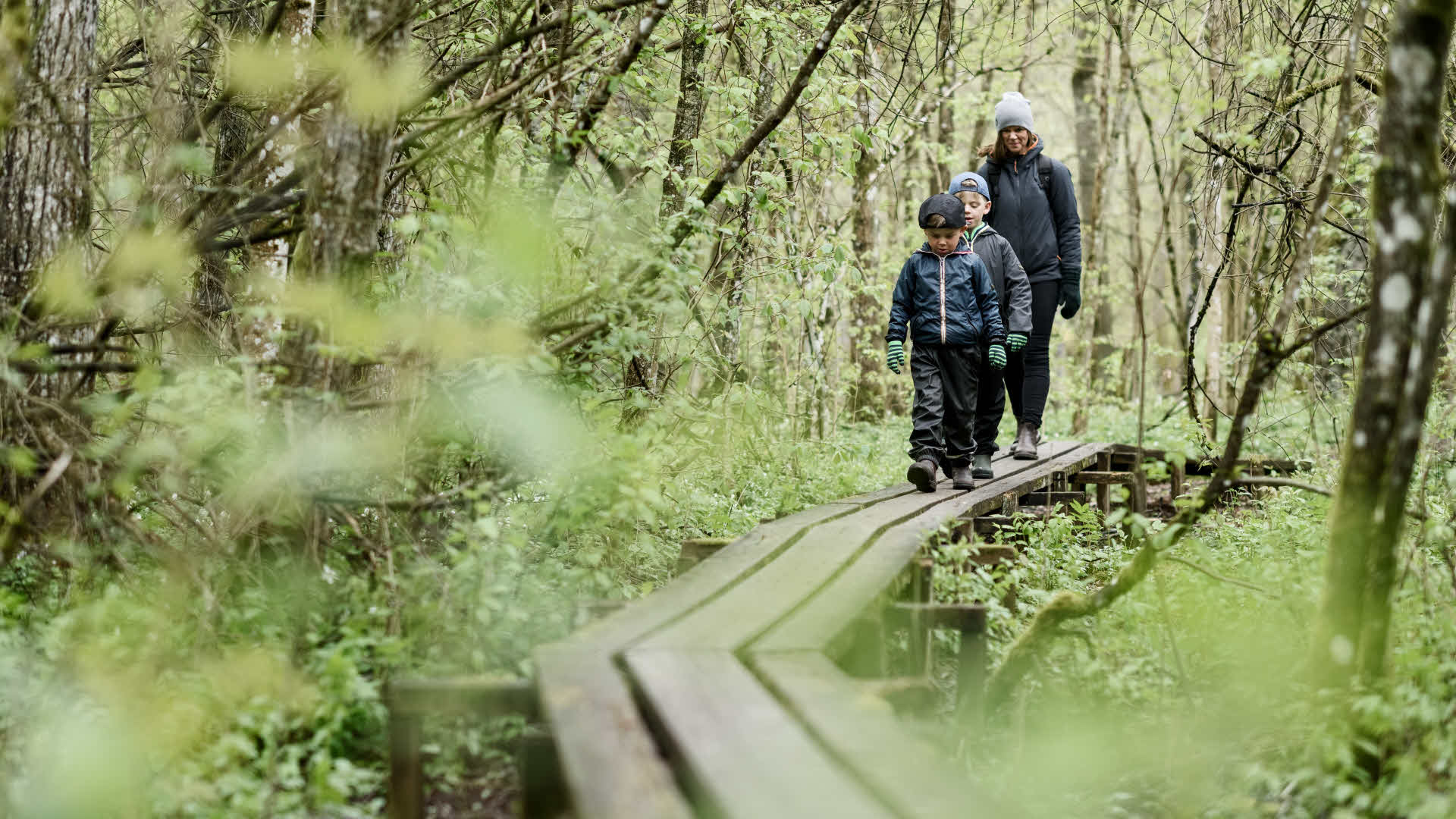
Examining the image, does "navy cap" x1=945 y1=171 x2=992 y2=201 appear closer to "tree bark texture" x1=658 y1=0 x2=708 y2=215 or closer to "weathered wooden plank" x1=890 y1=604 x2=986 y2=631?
"tree bark texture" x1=658 y1=0 x2=708 y2=215

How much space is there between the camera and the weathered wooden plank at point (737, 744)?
245cm

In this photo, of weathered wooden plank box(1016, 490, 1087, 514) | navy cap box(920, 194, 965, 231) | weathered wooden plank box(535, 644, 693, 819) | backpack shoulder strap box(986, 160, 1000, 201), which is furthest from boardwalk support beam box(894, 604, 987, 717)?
backpack shoulder strap box(986, 160, 1000, 201)

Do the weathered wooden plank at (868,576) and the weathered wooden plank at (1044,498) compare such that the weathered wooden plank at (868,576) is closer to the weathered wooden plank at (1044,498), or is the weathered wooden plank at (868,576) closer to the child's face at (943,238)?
the weathered wooden plank at (1044,498)

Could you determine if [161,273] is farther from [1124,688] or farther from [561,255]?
[1124,688]

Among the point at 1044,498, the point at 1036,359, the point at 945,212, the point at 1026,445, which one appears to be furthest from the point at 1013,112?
the point at 1044,498

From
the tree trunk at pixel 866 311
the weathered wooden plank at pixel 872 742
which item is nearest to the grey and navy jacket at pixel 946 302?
the weathered wooden plank at pixel 872 742

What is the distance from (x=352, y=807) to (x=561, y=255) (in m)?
2.84

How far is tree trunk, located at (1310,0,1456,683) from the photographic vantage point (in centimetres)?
349

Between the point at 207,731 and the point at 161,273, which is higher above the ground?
the point at 161,273

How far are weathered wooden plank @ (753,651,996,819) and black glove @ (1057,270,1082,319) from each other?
5473mm

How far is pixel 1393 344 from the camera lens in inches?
139

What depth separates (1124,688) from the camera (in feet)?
16.7

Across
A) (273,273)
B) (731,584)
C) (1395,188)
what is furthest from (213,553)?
(1395,188)

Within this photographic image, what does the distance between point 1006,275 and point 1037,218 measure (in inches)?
31.6
